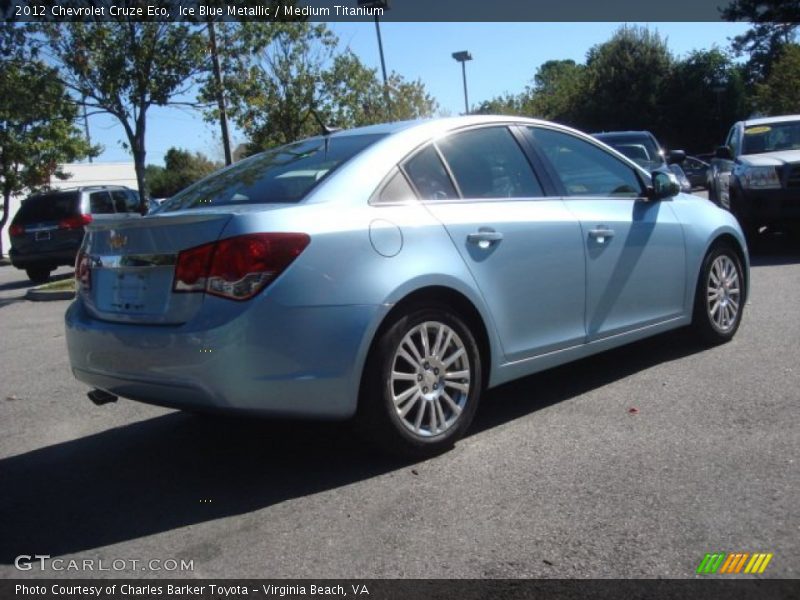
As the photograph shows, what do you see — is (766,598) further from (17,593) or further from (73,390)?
(73,390)

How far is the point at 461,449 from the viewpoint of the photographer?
4387 millimetres

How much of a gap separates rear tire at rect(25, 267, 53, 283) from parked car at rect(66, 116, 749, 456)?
1323cm

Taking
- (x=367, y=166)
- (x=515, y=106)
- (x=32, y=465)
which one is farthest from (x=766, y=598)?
(x=515, y=106)

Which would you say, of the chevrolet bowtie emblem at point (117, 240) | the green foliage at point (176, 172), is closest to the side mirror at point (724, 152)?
the chevrolet bowtie emblem at point (117, 240)

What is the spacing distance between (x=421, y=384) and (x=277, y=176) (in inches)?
53.9

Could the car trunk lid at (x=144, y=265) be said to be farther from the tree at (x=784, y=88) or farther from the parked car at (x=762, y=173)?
the tree at (x=784, y=88)

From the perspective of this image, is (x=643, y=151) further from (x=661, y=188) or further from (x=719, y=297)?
(x=661, y=188)

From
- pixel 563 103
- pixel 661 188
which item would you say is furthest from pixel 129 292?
pixel 563 103

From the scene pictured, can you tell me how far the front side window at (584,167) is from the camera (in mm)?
5211

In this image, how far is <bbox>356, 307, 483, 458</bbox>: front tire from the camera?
3.99 m

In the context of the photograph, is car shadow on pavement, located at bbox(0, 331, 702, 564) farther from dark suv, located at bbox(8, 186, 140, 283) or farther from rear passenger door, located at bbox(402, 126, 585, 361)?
dark suv, located at bbox(8, 186, 140, 283)

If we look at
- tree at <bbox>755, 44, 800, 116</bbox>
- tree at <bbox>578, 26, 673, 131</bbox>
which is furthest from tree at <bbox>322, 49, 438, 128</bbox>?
tree at <bbox>578, 26, 673, 131</bbox>

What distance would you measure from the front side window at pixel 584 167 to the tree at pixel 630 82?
130 ft
